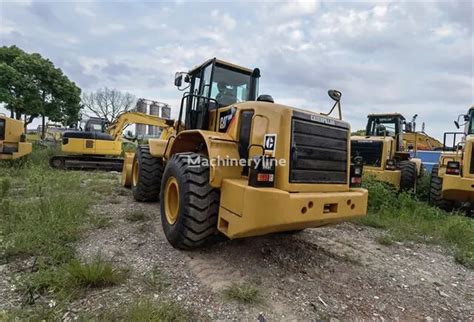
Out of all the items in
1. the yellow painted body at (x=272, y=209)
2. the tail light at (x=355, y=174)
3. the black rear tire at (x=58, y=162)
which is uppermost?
the tail light at (x=355, y=174)

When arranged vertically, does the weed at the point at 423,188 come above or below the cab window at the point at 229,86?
below

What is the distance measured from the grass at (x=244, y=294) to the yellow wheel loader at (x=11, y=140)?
10887 mm

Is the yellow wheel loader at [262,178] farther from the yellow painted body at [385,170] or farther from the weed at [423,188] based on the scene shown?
the weed at [423,188]

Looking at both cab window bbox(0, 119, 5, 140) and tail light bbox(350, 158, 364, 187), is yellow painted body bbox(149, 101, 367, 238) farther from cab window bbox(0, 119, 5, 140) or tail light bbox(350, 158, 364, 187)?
Answer: cab window bbox(0, 119, 5, 140)

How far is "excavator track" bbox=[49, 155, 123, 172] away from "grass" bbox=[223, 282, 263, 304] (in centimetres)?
1130

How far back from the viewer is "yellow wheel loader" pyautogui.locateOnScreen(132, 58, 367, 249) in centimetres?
321

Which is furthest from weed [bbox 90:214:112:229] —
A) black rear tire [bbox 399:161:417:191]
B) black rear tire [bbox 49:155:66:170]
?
black rear tire [bbox 49:155:66:170]

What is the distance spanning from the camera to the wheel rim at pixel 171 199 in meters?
4.28

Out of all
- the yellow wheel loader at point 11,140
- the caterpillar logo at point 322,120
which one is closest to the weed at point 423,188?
the caterpillar logo at point 322,120

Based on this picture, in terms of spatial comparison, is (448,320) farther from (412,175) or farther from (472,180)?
(412,175)

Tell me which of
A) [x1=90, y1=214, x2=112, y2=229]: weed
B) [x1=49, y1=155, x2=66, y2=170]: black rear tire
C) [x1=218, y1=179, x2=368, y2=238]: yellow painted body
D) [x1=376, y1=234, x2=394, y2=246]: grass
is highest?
[x1=218, y1=179, x2=368, y2=238]: yellow painted body

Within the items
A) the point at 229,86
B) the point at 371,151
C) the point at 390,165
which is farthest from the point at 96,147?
the point at 390,165

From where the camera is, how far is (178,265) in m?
3.59

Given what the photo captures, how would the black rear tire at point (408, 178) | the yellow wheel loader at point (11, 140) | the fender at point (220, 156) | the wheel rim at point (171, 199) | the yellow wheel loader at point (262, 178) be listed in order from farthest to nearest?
1. the yellow wheel loader at point (11, 140)
2. the black rear tire at point (408, 178)
3. the wheel rim at point (171, 199)
4. the fender at point (220, 156)
5. the yellow wheel loader at point (262, 178)
